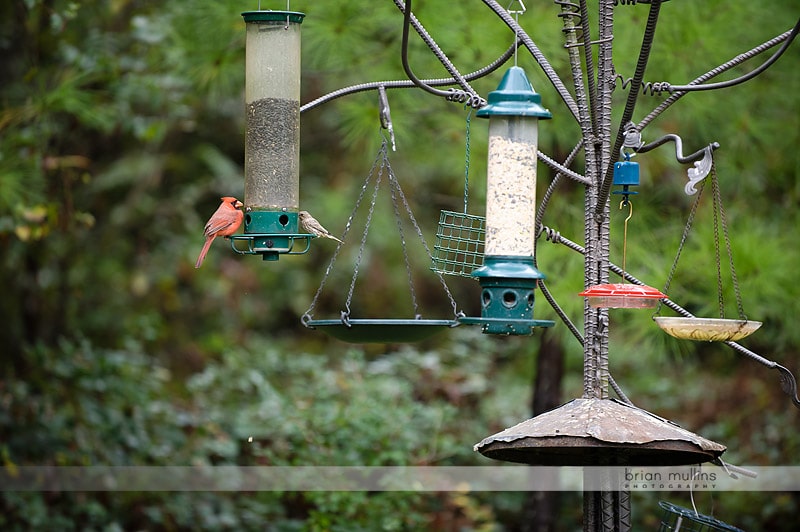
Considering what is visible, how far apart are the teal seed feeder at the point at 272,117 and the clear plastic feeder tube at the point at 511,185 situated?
2.45 feet

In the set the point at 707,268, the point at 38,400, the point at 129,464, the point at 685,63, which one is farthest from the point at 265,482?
the point at 685,63

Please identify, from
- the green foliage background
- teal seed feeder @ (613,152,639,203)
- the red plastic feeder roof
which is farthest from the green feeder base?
the green foliage background

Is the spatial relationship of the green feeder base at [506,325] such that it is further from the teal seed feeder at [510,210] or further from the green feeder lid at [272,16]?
the green feeder lid at [272,16]

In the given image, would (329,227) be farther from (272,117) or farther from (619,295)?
(619,295)

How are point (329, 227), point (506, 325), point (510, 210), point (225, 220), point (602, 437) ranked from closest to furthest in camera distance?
point (602, 437) < point (506, 325) < point (510, 210) < point (225, 220) < point (329, 227)

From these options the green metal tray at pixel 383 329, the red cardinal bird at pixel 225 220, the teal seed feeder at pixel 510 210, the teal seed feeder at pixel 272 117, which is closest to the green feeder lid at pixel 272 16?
the teal seed feeder at pixel 272 117

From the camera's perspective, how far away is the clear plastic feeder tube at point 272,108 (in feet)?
12.1

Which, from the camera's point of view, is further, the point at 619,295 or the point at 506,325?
the point at 506,325

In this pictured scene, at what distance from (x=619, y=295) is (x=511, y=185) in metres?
0.52

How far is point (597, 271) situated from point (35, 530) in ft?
14.0

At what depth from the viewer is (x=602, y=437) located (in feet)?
9.38

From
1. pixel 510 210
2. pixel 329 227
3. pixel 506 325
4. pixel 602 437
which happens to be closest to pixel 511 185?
pixel 510 210

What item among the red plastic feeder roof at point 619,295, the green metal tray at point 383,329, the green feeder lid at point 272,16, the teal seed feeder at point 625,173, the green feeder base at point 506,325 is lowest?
the green metal tray at point 383,329

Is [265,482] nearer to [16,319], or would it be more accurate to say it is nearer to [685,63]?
[16,319]
